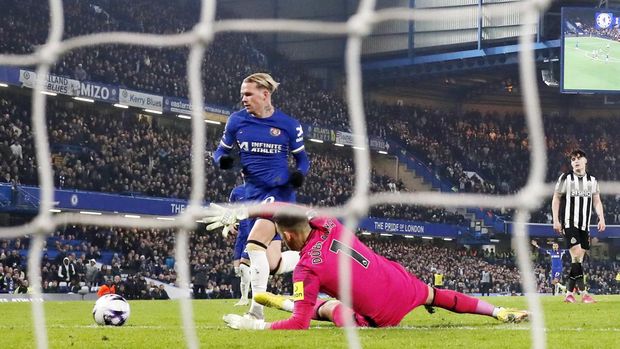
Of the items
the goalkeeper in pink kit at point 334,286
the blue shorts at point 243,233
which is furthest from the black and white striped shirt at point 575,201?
the goalkeeper in pink kit at point 334,286

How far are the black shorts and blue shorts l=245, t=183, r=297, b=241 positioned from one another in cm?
503

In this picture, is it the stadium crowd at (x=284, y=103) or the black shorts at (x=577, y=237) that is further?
the stadium crowd at (x=284, y=103)

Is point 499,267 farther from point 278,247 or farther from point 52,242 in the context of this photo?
point 278,247

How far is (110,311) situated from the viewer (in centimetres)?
830

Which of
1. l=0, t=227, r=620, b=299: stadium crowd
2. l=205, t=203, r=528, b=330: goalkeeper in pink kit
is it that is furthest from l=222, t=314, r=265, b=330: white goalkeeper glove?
l=0, t=227, r=620, b=299: stadium crowd

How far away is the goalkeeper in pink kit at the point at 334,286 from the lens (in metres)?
6.78

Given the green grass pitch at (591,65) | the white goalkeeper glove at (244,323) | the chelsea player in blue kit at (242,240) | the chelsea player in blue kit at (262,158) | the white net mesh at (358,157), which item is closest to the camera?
the white net mesh at (358,157)

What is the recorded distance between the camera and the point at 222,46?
1603 inches

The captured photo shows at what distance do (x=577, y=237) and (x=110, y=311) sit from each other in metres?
6.26

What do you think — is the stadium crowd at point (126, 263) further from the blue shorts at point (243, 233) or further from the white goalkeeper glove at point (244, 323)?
the white goalkeeper glove at point (244, 323)

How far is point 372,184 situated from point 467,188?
5.88m

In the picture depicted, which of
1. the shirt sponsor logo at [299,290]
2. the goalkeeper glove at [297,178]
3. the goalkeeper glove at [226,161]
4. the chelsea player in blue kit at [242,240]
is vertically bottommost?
the shirt sponsor logo at [299,290]

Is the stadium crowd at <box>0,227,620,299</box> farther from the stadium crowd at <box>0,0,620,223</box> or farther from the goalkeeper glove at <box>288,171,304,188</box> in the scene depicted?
the goalkeeper glove at <box>288,171,304,188</box>

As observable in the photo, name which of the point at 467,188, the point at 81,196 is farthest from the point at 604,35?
→ the point at 81,196
